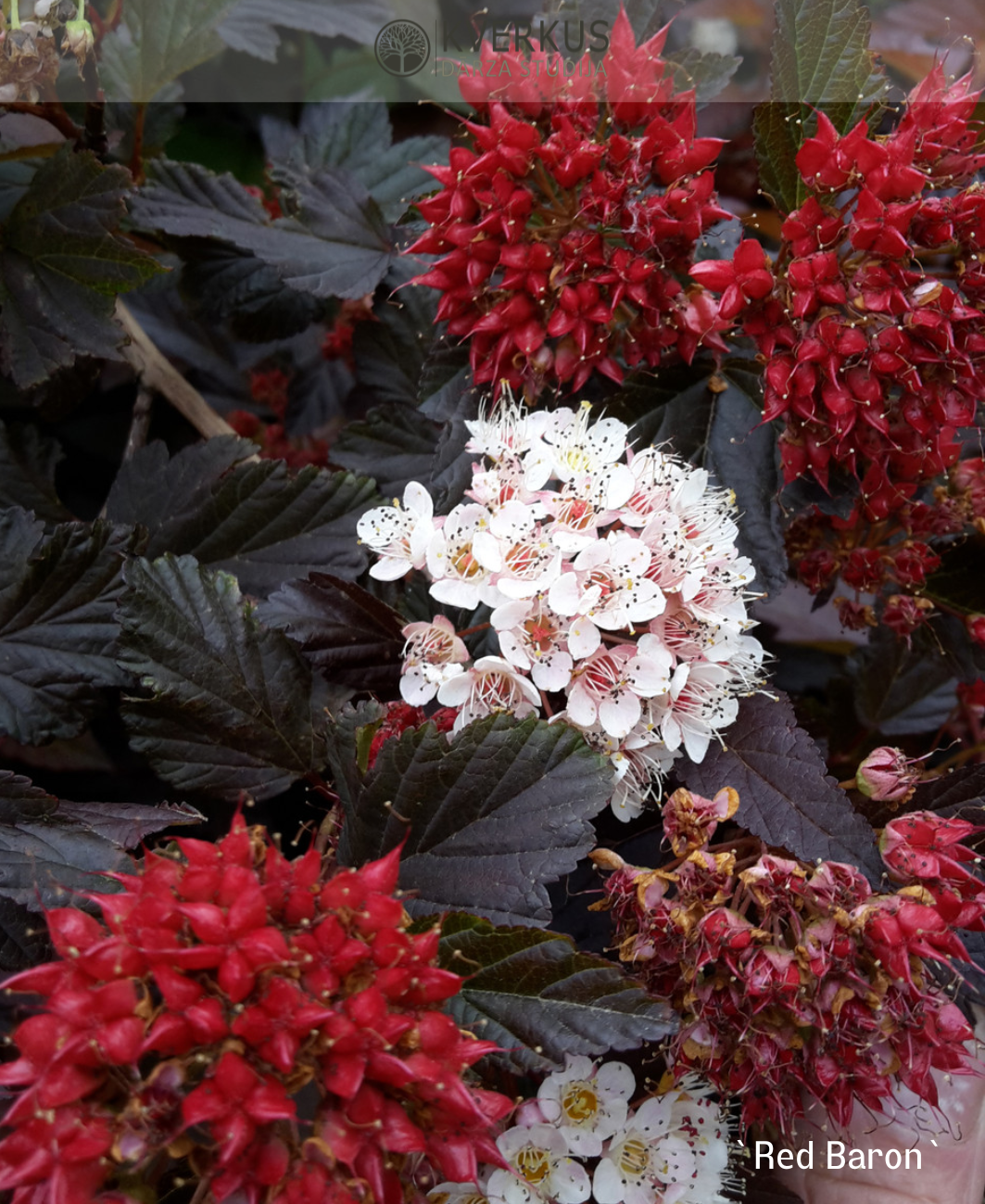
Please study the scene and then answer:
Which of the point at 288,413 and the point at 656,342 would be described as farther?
the point at 288,413

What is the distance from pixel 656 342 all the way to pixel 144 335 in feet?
2.27

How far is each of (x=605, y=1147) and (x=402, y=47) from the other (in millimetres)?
1193

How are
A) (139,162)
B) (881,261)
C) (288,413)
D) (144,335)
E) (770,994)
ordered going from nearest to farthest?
(770,994)
(881,261)
(139,162)
(144,335)
(288,413)

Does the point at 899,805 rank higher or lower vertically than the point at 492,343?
lower

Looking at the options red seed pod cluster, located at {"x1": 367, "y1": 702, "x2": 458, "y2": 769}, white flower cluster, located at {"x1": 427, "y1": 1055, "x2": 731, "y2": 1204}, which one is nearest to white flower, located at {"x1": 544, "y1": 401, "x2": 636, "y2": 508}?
red seed pod cluster, located at {"x1": 367, "y1": 702, "x2": 458, "y2": 769}

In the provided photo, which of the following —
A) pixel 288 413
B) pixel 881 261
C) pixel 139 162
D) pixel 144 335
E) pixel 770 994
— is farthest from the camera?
pixel 288 413

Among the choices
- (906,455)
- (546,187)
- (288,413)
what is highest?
(546,187)

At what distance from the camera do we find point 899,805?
86 cm

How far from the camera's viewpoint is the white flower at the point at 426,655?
30.8 inches

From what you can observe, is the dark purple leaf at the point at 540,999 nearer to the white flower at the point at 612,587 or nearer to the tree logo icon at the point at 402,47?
the white flower at the point at 612,587

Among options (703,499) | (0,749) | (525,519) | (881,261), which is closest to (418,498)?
(525,519)

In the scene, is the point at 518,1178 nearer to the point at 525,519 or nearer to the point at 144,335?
the point at 525,519

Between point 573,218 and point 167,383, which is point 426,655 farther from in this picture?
point 167,383

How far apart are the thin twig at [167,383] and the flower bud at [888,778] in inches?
30.6
